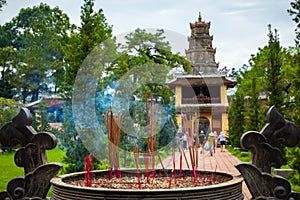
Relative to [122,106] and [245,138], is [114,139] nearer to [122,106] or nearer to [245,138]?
[245,138]

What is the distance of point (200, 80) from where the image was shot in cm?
1953

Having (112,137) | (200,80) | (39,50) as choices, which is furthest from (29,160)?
(39,50)

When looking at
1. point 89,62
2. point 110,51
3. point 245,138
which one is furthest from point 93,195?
point 110,51

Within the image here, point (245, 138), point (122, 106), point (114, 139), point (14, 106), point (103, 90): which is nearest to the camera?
point (245, 138)

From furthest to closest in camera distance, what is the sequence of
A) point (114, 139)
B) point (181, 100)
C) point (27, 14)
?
point (27, 14), point (181, 100), point (114, 139)

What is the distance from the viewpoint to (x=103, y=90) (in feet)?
24.4

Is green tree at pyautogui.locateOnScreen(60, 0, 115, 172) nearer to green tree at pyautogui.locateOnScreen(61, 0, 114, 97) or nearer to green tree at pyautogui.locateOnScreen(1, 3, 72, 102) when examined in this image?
green tree at pyautogui.locateOnScreen(61, 0, 114, 97)

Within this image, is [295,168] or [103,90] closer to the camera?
[295,168]

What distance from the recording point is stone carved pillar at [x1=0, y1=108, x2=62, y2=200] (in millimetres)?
3146

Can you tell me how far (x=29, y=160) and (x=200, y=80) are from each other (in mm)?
16772

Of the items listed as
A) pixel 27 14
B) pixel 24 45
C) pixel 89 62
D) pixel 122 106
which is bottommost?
pixel 122 106

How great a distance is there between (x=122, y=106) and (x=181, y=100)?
12.1m

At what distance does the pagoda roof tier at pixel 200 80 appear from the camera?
64.0ft

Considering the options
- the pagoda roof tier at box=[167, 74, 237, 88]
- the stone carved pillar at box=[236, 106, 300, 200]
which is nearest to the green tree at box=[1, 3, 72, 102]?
the pagoda roof tier at box=[167, 74, 237, 88]
